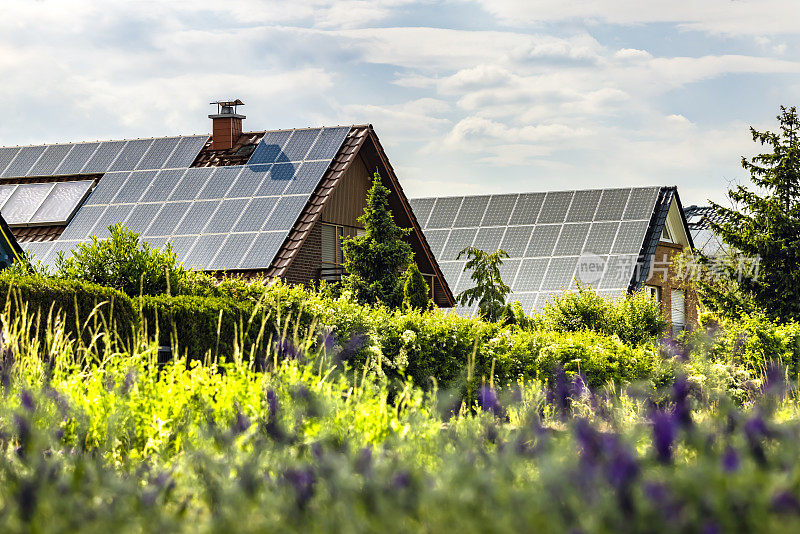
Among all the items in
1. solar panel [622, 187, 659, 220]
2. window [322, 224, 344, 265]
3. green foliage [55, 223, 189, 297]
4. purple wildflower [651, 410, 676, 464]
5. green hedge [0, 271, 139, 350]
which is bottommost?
purple wildflower [651, 410, 676, 464]

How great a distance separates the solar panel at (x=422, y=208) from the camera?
36.4m

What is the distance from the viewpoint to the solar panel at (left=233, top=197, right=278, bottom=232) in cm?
2114

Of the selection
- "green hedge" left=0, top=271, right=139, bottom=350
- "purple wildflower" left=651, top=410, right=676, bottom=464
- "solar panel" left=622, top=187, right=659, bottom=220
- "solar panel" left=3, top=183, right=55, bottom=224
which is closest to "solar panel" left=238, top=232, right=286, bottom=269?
"solar panel" left=3, top=183, right=55, bottom=224

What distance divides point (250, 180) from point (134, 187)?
316 cm

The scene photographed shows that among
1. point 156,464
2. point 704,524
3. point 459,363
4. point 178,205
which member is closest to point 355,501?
point 704,524

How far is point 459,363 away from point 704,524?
1025cm

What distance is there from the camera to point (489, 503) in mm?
3568

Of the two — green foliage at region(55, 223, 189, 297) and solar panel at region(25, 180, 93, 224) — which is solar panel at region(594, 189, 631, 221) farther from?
green foliage at region(55, 223, 189, 297)

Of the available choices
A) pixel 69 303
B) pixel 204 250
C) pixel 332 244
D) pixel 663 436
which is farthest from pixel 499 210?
pixel 663 436

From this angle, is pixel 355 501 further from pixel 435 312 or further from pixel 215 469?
pixel 435 312

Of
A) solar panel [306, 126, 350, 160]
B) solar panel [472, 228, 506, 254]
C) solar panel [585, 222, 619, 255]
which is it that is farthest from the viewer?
solar panel [472, 228, 506, 254]

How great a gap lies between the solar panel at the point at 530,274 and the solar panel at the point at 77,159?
13.7m

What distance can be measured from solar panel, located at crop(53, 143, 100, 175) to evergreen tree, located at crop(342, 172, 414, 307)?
27.8 feet

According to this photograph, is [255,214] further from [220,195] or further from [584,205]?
[584,205]
